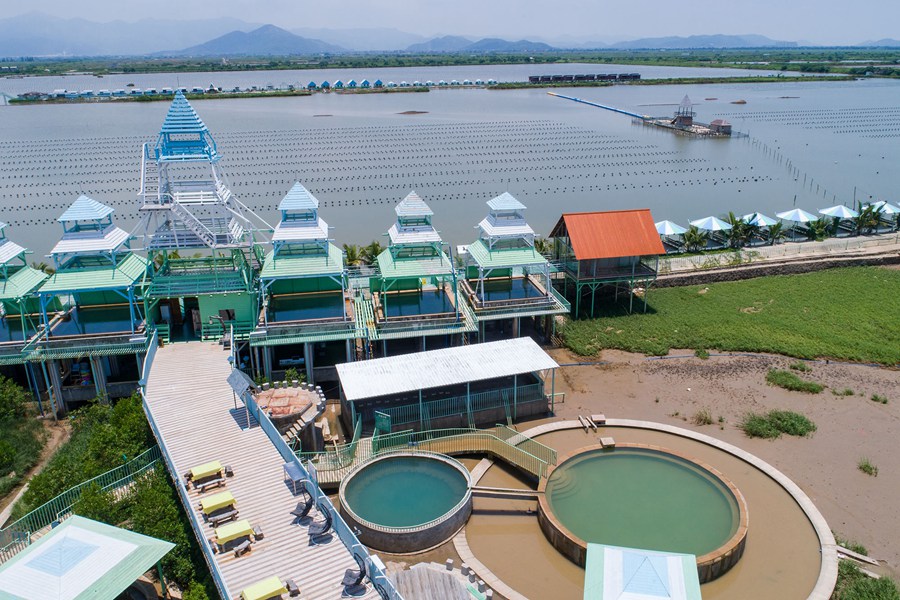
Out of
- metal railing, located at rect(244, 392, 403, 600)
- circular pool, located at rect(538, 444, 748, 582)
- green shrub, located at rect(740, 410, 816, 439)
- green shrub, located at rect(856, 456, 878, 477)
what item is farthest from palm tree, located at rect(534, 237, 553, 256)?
metal railing, located at rect(244, 392, 403, 600)

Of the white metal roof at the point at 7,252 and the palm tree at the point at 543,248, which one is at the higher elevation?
the white metal roof at the point at 7,252

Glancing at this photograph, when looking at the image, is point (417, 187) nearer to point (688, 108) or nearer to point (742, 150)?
point (742, 150)

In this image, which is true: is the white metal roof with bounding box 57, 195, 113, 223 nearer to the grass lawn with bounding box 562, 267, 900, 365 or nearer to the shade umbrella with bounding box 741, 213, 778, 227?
the grass lawn with bounding box 562, 267, 900, 365

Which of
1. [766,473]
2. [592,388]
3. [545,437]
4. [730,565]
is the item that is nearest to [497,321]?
→ [592,388]

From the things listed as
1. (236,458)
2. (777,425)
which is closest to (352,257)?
(236,458)

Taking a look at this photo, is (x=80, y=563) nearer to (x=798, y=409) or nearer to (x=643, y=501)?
(x=643, y=501)

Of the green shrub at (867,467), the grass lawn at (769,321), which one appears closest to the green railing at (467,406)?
the grass lawn at (769,321)

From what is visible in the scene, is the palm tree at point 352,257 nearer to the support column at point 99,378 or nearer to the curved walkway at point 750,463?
the support column at point 99,378
